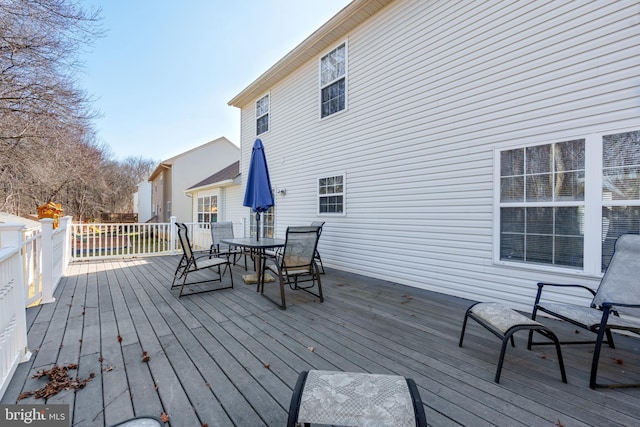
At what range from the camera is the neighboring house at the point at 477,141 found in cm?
307

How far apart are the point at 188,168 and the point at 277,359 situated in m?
16.5

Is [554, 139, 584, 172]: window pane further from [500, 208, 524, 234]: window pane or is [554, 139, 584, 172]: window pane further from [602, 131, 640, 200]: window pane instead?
[500, 208, 524, 234]: window pane

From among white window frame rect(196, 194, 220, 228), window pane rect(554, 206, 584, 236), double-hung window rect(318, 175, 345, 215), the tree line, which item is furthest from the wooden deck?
white window frame rect(196, 194, 220, 228)

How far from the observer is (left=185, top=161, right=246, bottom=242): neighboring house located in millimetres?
10219

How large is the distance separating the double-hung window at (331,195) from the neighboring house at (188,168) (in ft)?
40.7

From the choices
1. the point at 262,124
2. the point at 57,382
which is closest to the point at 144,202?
the point at 262,124

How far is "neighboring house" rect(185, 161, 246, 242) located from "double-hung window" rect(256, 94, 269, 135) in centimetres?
193

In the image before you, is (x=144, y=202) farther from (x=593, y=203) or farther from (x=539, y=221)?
(x=593, y=203)

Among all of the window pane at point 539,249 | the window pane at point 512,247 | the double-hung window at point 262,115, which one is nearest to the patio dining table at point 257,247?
the window pane at point 512,247

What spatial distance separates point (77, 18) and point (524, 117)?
8.82m

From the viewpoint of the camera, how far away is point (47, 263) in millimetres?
4008
